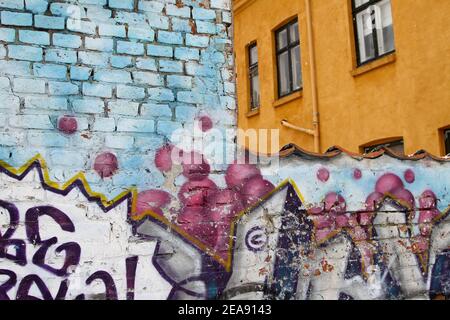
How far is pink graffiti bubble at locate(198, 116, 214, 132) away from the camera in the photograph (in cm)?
340

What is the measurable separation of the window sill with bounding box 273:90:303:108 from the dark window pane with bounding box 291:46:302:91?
0.83 ft

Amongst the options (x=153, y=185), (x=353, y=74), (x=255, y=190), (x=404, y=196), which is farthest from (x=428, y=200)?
(x=353, y=74)

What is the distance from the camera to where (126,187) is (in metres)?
3.12

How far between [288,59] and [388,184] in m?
5.50

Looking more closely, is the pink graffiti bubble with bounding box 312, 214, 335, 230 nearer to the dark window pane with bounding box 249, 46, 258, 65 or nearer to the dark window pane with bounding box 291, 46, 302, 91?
the dark window pane with bounding box 291, 46, 302, 91

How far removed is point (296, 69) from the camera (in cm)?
880

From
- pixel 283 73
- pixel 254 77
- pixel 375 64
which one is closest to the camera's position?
pixel 375 64

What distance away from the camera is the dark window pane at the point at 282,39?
30.1 ft

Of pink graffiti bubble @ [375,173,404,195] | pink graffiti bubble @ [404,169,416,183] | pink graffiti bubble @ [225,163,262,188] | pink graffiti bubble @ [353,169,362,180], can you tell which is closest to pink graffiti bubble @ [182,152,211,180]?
pink graffiti bubble @ [225,163,262,188]

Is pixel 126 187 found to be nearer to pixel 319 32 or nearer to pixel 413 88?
pixel 413 88

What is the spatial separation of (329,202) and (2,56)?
8.48 ft

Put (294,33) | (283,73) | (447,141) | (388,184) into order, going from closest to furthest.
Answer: (388,184)
(447,141)
(294,33)
(283,73)

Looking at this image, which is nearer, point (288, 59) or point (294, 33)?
point (294, 33)

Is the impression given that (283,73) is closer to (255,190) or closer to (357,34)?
(357,34)
